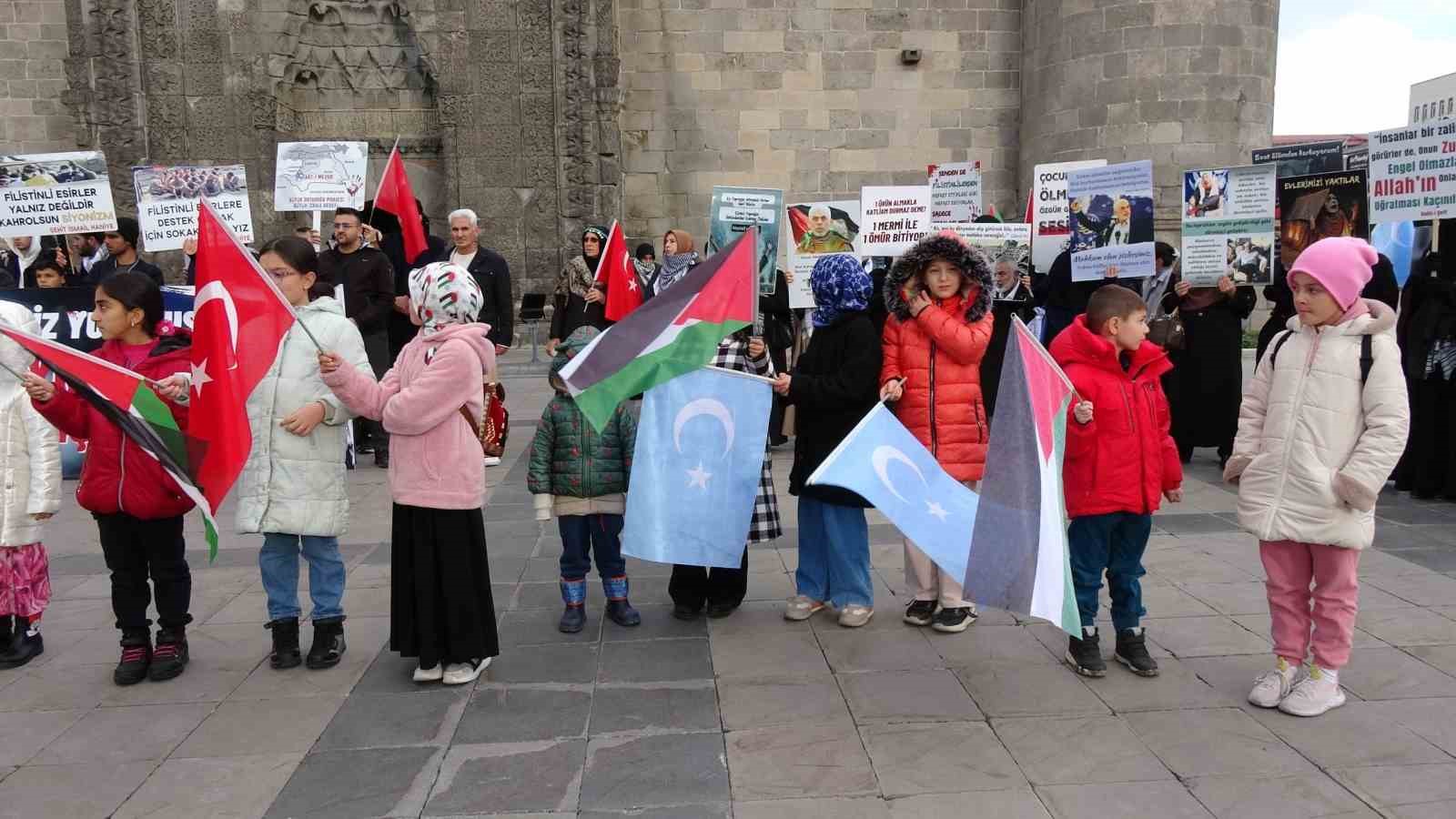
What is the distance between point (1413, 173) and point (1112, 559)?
436 cm

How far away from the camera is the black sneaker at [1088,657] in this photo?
4.06m

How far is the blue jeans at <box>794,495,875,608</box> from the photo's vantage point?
4723 millimetres

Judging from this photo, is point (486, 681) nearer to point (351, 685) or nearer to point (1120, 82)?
point (351, 685)

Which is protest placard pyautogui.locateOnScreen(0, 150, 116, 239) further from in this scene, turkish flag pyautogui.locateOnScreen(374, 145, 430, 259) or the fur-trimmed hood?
the fur-trimmed hood

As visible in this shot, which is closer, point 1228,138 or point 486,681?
point 486,681

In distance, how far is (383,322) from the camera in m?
8.33

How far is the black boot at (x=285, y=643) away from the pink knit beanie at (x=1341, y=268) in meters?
4.06

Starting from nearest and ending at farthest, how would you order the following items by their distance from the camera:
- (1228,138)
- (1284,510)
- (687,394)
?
(1284,510) < (687,394) < (1228,138)

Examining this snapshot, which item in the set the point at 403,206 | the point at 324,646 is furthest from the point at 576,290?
the point at 324,646

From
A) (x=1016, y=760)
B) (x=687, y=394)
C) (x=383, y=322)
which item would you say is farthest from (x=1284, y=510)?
(x=383, y=322)

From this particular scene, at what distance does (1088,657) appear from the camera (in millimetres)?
4066

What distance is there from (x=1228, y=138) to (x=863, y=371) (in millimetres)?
13007

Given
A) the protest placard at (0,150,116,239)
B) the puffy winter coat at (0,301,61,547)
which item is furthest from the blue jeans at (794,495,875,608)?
the protest placard at (0,150,116,239)

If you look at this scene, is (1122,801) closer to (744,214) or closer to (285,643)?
(285,643)
